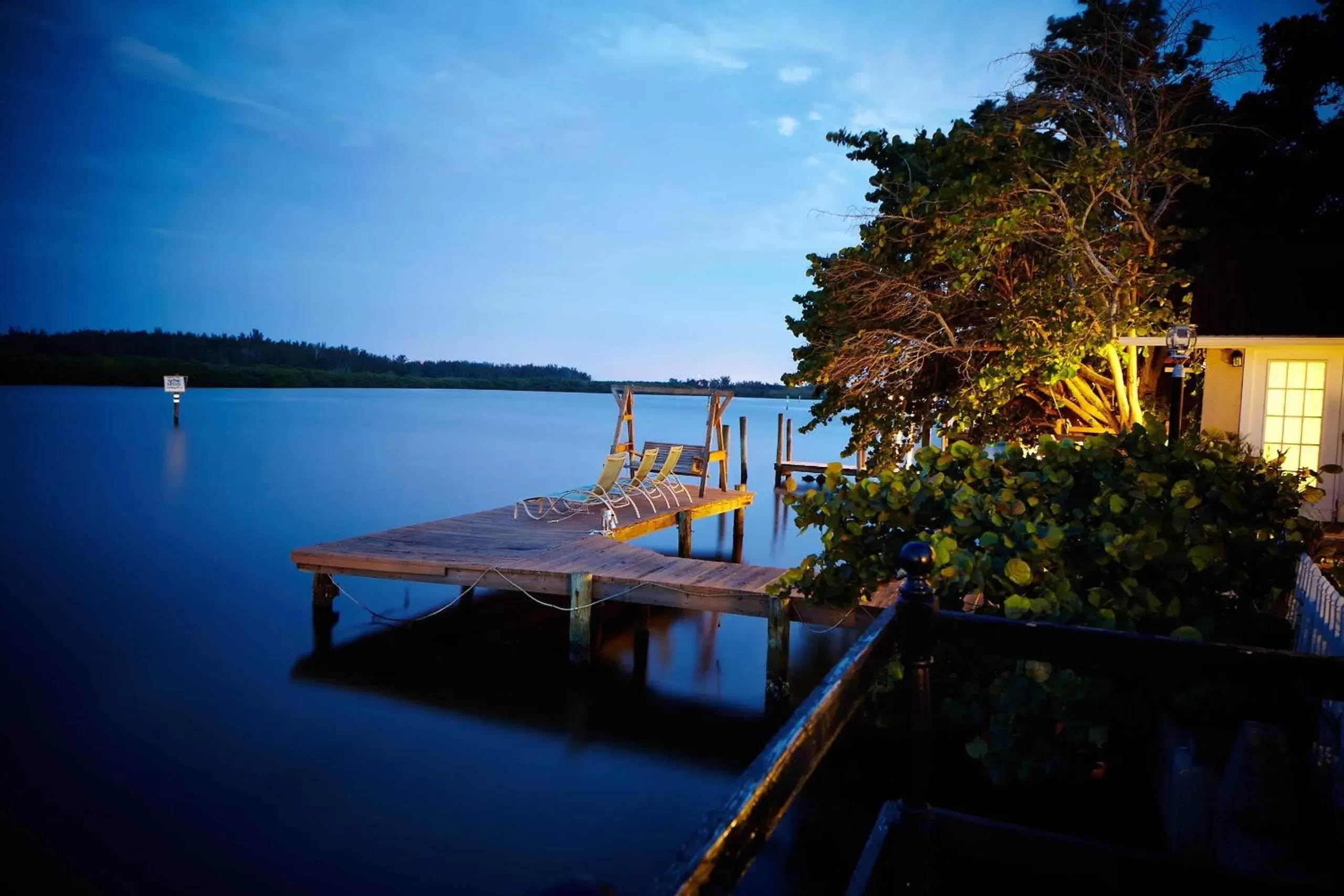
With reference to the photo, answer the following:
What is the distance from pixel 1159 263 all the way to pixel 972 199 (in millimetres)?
3403

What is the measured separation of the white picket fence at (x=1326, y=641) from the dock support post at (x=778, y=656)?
3.70m

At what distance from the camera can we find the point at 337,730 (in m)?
7.78

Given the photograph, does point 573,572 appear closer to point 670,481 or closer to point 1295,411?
point 1295,411

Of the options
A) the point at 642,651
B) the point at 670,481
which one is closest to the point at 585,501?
the point at 642,651

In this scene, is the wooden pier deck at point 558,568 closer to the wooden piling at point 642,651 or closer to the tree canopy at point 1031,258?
the wooden piling at point 642,651

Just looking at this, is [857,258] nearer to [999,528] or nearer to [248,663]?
[999,528]

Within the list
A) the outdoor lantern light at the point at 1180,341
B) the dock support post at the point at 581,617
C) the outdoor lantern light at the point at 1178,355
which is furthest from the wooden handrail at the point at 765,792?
the outdoor lantern light at the point at 1180,341

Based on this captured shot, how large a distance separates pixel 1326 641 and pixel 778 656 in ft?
15.2

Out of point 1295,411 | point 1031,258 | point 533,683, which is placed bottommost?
point 533,683

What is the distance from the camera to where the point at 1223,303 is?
987 cm

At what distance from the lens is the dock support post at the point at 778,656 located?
25.0 feet

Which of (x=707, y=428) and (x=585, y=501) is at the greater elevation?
(x=707, y=428)

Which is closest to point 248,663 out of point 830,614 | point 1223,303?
point 830,614

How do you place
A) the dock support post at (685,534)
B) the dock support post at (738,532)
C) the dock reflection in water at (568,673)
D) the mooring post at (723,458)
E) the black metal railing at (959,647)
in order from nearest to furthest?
the black metal railing at (959,647)
the dock reflection in water at (568,673)
the dock support post at (685,534)
the dock support post at (738,532)
the mooring post at (723,458)
